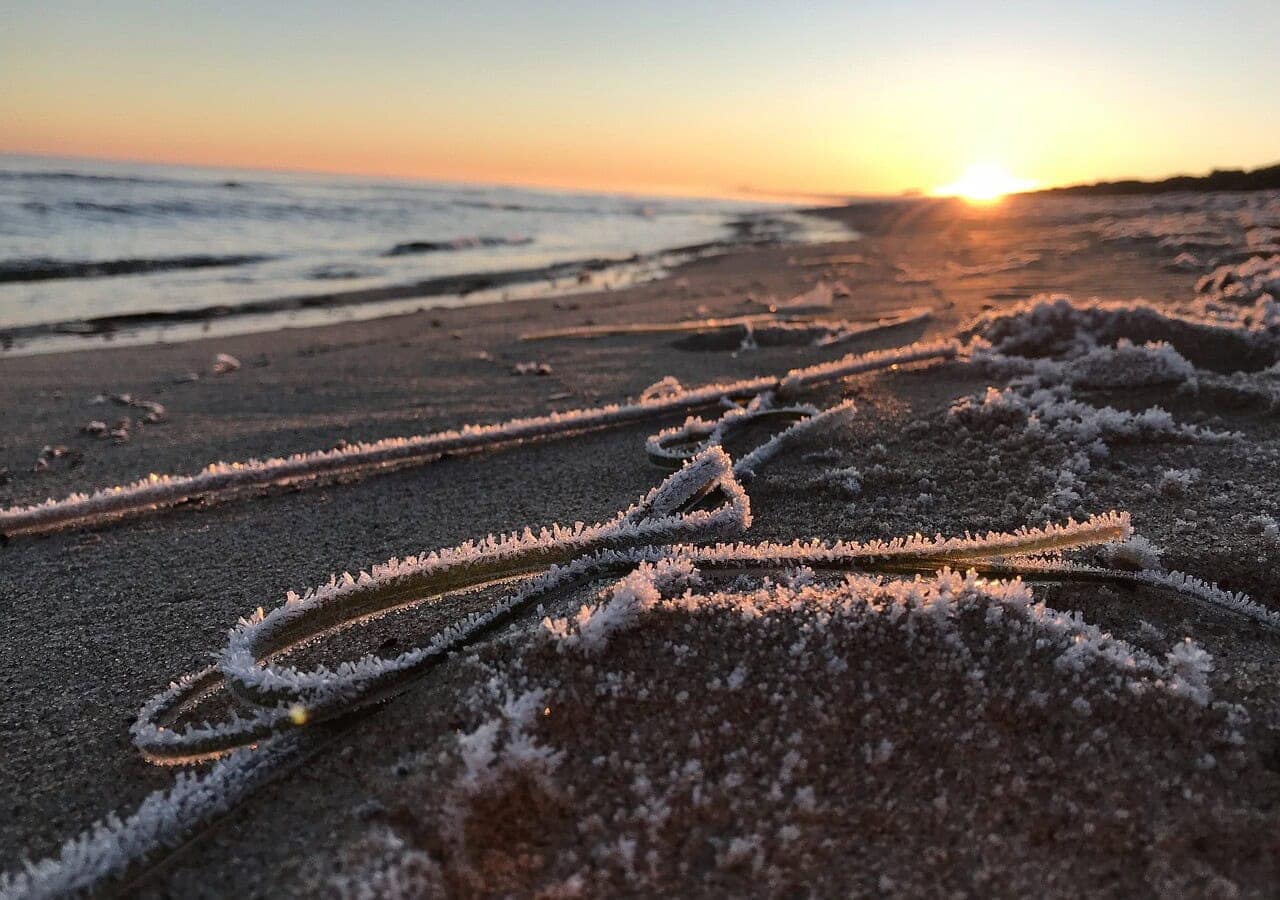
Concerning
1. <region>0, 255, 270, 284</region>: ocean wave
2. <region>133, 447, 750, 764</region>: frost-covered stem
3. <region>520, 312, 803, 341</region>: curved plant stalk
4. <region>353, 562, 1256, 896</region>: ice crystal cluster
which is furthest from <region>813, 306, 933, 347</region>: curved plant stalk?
<region>0, 255, 270, 284</region>: ocean wave

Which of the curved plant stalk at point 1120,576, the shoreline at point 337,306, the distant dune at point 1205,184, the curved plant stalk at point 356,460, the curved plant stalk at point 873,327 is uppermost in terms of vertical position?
the distant dune at point 1205,184

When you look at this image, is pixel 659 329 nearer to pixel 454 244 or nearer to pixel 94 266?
pixel 94 266

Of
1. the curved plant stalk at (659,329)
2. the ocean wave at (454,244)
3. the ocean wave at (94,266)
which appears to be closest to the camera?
the curved plant stalk at (659,329)

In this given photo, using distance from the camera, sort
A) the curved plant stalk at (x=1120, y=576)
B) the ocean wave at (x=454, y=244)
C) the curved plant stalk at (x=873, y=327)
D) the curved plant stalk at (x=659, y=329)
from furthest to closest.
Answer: the ocean wave at (x=454, y=244) < the curved plant stalk at (x=659, y=329) < the curved plant stalk at (x=873, y=327) < the curved plant stalk at (x=1120, y=576)

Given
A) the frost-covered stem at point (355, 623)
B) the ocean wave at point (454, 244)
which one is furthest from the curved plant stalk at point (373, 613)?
the ocean wave at point (454, 244)

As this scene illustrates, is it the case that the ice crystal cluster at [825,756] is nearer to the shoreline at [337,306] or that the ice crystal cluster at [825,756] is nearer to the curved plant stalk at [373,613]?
the curved plant stalk at [373,613]

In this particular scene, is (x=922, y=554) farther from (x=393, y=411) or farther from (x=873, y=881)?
(x=393, y=411)

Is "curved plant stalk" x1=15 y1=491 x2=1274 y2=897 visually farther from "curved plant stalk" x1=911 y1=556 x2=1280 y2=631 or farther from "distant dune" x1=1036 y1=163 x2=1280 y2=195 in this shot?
"distant dune" x1=1036 y1=163 x2=1280 y2=195

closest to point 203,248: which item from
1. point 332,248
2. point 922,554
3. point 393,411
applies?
point 332,248
